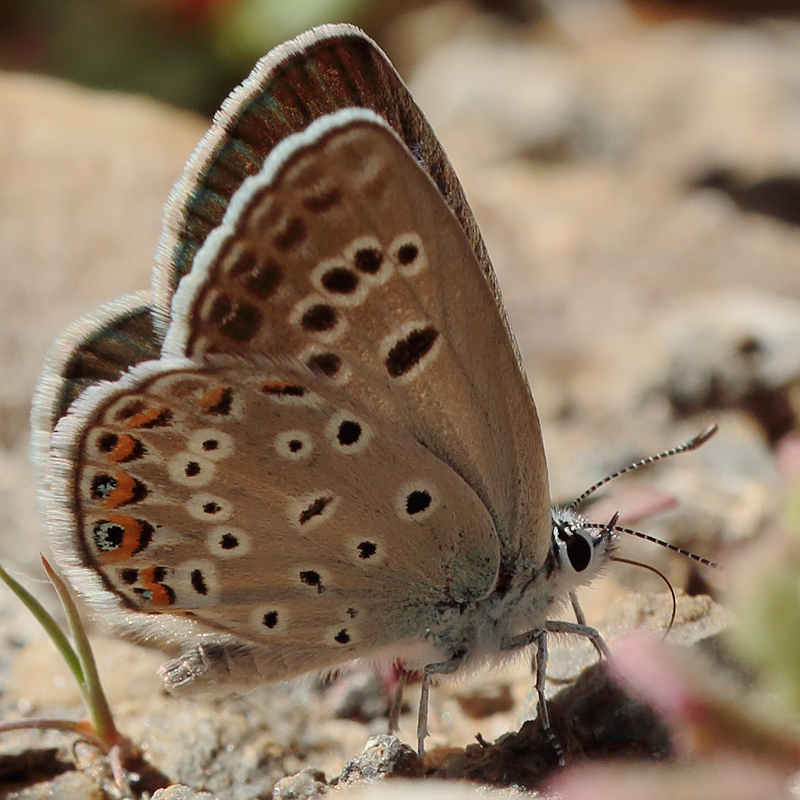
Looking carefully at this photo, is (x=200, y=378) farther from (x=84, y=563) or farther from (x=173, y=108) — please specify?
(x=173, y=108)

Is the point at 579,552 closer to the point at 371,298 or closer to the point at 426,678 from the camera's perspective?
the point at 426,678

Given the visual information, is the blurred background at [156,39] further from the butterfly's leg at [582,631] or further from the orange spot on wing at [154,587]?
the butterfly's leg at [582,631]

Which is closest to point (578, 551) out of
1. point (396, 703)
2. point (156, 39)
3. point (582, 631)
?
point (582, 631)

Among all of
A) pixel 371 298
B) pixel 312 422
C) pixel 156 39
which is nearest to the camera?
pixel 371 298

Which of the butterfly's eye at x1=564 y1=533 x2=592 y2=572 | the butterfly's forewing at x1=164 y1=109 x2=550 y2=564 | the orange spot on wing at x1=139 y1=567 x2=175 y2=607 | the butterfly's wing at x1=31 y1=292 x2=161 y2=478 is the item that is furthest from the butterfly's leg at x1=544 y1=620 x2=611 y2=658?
the butterfly's wing at x1=31 y1=292 x2=161 y2=478

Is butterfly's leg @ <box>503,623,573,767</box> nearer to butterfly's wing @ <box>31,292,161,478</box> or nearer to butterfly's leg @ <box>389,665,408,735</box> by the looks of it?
butterfly's leg @ <box>389,665,408,735</box>

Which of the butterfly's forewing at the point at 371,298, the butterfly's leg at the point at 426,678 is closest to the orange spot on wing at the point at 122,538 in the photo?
the butterfly's forewing at the point at 371,298

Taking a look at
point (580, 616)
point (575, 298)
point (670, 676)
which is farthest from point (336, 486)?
point (575, 298)
